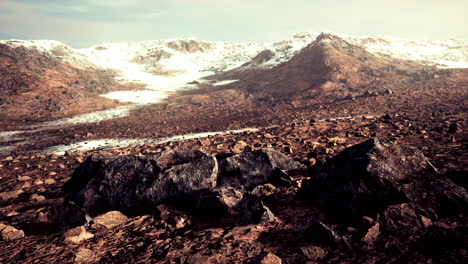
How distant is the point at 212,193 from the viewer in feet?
15.7

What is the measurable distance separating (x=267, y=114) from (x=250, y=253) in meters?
16.4

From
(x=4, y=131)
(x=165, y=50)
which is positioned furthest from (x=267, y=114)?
(x=165, y=50)

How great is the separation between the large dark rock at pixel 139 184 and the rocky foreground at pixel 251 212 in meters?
0.02

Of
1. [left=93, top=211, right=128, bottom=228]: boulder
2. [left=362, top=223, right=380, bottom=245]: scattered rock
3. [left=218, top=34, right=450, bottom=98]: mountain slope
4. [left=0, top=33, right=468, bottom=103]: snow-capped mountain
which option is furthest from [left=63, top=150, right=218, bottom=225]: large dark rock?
[left=0, top=33, right=468, bottom=103]: snow-capped mountain

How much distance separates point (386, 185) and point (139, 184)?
4.74 metres

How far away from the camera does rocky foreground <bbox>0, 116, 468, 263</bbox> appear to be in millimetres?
3430

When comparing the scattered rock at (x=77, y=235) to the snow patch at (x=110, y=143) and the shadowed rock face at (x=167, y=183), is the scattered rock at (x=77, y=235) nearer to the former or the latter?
the shadowed rock face at (x=167, y=183)

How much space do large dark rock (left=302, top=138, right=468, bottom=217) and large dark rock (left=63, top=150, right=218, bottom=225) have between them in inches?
96.9

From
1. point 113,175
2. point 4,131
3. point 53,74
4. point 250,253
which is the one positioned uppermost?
point 53,74

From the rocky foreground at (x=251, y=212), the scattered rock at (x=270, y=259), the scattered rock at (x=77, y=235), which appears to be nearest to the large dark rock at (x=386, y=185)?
the rocky foreground at (x=251, y=212)

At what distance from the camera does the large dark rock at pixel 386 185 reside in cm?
383

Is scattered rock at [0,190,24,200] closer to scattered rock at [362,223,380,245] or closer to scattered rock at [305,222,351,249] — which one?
scattered rock at [305,222,351,249]

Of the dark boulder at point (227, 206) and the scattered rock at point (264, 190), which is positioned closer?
the dark boulder at point (227, 206)

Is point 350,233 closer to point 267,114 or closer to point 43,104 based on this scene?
point 267,114
